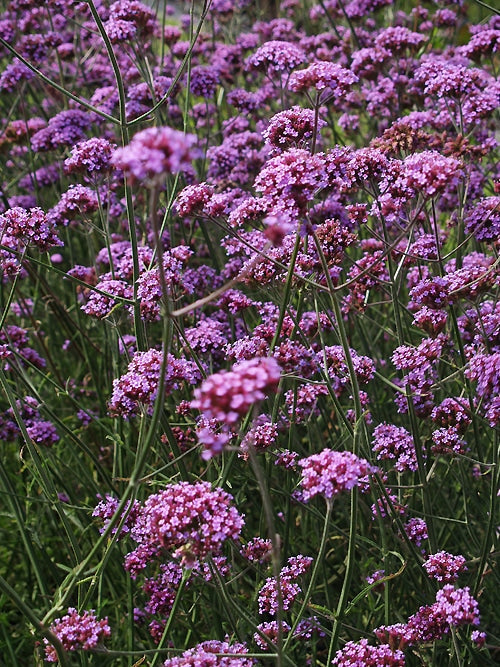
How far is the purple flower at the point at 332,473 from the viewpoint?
167 cm

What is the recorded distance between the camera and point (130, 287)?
276cm

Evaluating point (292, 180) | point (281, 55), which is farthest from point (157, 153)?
point (281, 55)

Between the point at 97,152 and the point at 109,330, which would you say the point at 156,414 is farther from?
the point at 109,330

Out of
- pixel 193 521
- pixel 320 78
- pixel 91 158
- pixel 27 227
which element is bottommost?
pixel 193 521

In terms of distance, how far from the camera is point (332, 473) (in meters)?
1.68

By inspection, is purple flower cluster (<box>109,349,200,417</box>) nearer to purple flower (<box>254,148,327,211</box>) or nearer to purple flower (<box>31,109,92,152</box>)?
purple flower (<box>254,148,327,211</box>)

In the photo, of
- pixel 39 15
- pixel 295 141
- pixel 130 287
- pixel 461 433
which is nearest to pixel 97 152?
pixel 130 287

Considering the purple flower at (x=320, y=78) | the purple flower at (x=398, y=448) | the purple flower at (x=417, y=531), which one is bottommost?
the purple flower at (x=417, y=531)

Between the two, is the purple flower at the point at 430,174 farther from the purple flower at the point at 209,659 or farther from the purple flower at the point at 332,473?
the purple flower at the point at 209,659

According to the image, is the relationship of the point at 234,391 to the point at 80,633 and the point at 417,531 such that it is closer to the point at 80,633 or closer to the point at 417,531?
the point at 80,633

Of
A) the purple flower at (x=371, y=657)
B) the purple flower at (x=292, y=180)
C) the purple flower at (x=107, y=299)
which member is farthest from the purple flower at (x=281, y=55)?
the purple flower at (x=371, y=657)

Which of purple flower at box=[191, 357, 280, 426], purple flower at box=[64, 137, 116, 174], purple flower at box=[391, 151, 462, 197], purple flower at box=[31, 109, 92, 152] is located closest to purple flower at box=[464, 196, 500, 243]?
purple flower at box=[391, 151, 462, 197]

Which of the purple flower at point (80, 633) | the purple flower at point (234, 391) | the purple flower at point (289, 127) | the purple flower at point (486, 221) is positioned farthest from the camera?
the purple flower at point (486, 221)

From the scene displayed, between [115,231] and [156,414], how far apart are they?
134 inches
